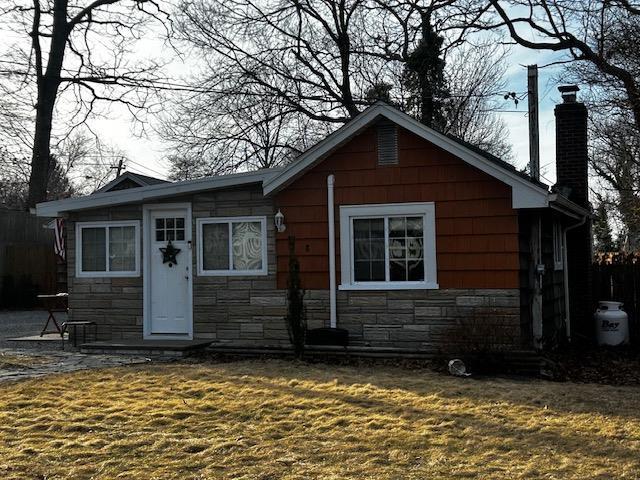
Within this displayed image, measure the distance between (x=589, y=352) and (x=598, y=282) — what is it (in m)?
2.84

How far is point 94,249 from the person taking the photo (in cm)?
1296

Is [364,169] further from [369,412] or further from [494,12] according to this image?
[494,12]

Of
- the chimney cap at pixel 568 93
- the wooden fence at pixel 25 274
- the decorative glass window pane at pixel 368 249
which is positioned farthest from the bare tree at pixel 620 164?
the wooden fence at pixel 25 274

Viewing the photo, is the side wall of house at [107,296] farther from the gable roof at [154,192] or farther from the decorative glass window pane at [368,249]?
the decorative glass window pane at [368,249]

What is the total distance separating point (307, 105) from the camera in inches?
998

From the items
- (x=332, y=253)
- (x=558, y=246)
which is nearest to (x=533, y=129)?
(x=558, y=246)

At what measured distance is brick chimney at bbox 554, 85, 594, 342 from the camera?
46.7ft

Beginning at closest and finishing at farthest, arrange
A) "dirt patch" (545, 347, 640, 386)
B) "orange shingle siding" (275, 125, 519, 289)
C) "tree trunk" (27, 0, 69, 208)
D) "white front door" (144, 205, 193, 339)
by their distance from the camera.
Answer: "dirt patch" (545, 347, 640, 386) < "orange shingle siding" (275, 125, 519, 289) < "white front door" (144, 205, 193, 339) < "tree trunk" (27, 0, 69, 208)

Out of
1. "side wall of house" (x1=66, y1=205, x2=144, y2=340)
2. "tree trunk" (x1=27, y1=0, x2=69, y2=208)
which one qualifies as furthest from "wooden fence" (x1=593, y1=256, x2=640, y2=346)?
"tree trunk" (x1=27, y1=0, x2=69, y2=208)

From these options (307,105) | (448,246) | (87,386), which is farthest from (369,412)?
(307,105)

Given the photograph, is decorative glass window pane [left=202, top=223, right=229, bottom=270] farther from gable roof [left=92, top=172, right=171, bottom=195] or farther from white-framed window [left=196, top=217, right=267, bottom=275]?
gable roof [left=92, top=172, right=171, bottom=195]

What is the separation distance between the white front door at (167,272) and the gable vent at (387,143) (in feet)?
11.4

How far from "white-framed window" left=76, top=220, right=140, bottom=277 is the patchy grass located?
3.79 m

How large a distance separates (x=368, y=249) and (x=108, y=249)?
476 cm
